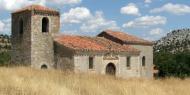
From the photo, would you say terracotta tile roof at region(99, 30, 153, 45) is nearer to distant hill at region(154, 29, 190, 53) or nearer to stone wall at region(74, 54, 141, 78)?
stone wall at region(74, 54, 141, 78)

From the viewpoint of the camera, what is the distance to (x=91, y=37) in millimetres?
38344

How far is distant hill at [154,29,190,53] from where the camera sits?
9431 cm

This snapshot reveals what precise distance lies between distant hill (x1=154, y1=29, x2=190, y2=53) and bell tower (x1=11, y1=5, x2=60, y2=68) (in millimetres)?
58911

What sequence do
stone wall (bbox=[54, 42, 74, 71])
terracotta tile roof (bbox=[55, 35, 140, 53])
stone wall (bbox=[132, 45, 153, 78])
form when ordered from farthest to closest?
stone wall (bbox=[132, 45, 153, 78])
terracotta tile roof (bbox=[55, 35, 140, 53])
stone wall (bbox=[54, 42, 74, 71])

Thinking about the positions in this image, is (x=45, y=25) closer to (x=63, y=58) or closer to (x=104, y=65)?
(x=63, y=58)

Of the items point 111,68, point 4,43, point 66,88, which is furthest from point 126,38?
point 4,43

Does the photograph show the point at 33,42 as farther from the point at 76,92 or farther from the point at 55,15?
the point at 76,92

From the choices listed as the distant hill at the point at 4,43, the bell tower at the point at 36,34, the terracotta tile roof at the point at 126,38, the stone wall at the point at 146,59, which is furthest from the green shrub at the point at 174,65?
the distant hill at the point at 4,43

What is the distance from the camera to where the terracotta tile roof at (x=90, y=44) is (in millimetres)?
33781

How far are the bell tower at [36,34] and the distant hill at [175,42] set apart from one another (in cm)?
5891

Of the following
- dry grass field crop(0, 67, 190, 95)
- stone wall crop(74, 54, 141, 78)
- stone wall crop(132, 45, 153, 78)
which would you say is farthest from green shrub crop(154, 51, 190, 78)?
dry grass field crop(0, 67, 190, 95)

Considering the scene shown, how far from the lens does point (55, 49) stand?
115 feet

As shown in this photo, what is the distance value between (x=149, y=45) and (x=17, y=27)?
1468 cm

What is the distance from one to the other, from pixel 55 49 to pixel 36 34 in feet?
6.98
